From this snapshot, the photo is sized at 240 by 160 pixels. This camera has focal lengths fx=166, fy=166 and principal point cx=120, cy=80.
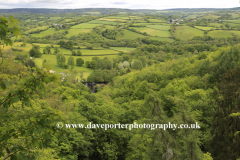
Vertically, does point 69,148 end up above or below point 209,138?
below

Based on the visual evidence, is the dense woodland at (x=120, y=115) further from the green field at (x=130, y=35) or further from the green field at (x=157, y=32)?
the green field at (x=130, y=35)

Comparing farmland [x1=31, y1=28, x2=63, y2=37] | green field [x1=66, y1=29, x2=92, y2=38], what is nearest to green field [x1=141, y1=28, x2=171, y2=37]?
green field [x1=66, y1=29, x2=92, y2=38]

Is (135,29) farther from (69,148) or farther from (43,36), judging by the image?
(69,148)

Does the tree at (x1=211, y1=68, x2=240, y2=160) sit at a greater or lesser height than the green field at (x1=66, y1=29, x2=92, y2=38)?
lesser

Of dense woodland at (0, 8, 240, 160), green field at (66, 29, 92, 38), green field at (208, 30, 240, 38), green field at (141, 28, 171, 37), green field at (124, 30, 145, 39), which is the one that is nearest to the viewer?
dense woodland at (0, 8, 240, 160)

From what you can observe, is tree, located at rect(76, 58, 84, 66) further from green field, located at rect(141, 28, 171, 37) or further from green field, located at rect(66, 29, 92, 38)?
green field, located at rect(141, 28, 171, 37)

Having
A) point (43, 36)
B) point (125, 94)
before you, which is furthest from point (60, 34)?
point (125, 94)

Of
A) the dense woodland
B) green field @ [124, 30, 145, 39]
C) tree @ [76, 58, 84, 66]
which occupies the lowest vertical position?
tree @ [76, 58, 84, 66]

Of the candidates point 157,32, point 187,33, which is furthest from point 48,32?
point 187,33

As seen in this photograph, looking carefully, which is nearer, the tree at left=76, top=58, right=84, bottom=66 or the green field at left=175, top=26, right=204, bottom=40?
the tree at left=76, top=58, right=84, bottom=66
